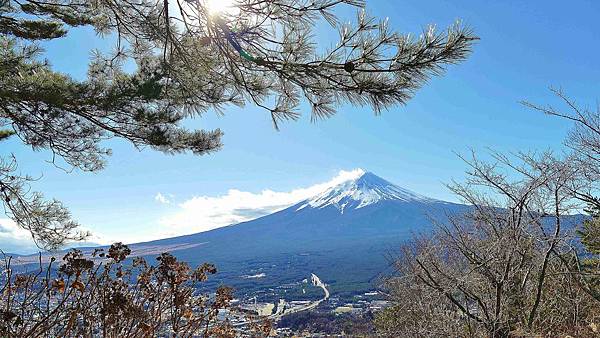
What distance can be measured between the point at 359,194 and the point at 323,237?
2689cm

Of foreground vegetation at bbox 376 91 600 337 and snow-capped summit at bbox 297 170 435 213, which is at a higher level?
snow-capped summit at bbox 297 170 435 213

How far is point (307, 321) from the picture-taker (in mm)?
18906

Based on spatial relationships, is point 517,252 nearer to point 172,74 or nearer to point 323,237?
point 172,74

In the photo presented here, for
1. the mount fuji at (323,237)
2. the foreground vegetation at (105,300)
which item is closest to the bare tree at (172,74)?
the foreground vegetation at (105,300)

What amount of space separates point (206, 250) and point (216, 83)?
77424 mm

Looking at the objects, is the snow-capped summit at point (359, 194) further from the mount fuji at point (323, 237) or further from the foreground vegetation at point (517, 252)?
the foreground vegetation at point (517, 252)

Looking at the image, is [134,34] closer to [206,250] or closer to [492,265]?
Answer: [492,265]

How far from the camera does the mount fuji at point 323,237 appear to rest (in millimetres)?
50594

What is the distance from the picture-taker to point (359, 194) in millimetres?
113312

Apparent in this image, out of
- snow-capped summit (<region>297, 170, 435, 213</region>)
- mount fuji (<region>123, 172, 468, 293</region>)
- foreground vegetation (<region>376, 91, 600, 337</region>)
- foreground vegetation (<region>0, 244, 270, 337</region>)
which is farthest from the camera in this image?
snow-capped summit (<region>297, 170, 435, 213</region>)

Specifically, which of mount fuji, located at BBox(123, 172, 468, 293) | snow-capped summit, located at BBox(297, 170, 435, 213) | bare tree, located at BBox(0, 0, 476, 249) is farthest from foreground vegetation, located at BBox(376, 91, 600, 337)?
snow-capped summit, located at BBox(297, 170, 435, 213)

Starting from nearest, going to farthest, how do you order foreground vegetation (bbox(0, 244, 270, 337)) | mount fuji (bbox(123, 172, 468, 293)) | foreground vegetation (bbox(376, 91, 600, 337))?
foreground vegetation (bbox(0, 244, 270, 337))
foreground vegetation (bbox(376, 91, 600, 337))
mount fuji (bbox(123, 172, 468, 293))

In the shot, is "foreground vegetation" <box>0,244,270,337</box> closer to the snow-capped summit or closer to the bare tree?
the bare tree

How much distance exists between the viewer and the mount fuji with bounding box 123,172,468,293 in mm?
50594
